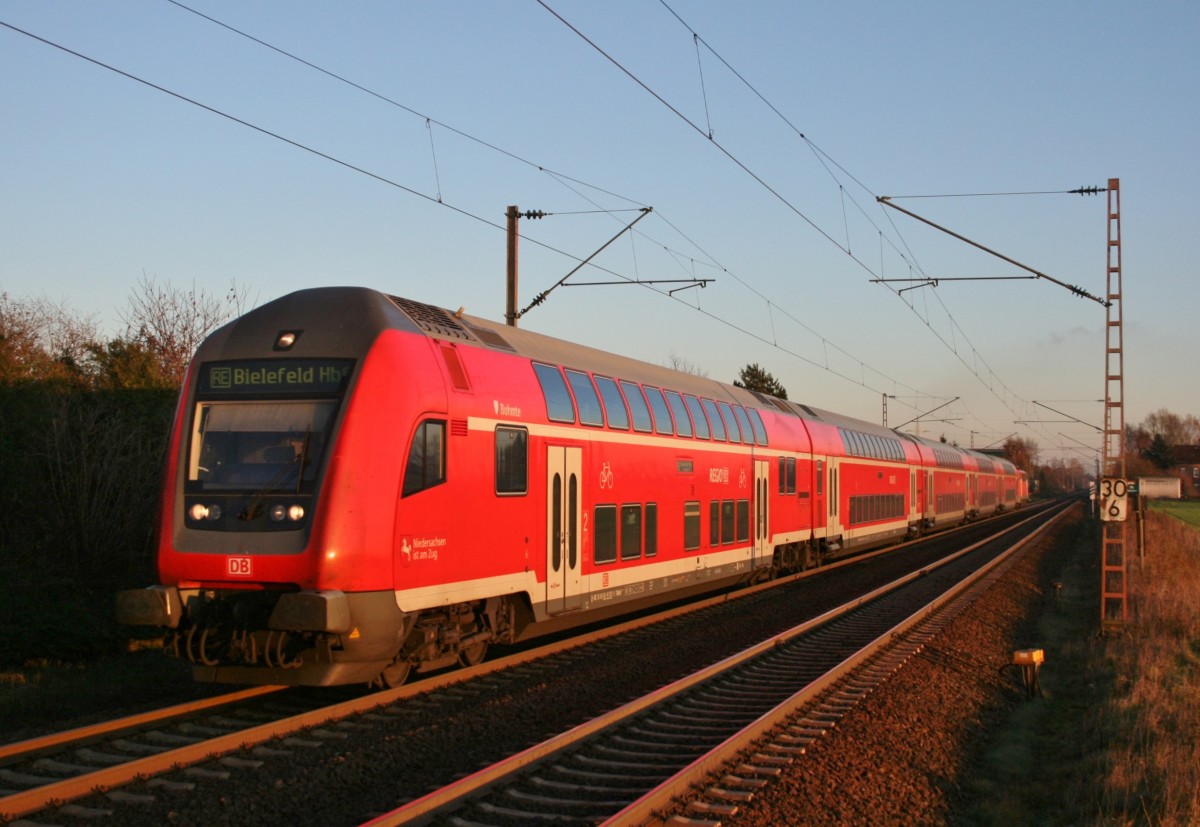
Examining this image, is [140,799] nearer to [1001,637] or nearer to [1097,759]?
[1097,759]

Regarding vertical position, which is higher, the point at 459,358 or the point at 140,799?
the point at 459,358

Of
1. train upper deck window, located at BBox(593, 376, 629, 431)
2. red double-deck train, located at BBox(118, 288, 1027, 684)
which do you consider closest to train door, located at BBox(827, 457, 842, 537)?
red double-deck train, located at BBox(118, 288, 1027, 684)

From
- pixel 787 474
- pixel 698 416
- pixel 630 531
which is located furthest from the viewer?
pixel 787 474

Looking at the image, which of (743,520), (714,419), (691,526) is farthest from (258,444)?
(743,520)

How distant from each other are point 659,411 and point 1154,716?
8090 mm

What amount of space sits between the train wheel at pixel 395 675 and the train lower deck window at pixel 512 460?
2057 mm

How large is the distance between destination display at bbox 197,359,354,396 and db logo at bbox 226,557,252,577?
61.3 inches

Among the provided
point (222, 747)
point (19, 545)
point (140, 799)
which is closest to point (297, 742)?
point (222, 747)

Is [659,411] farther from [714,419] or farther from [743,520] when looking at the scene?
[743,520]

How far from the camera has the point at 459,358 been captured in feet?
37.2

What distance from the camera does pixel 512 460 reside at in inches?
476

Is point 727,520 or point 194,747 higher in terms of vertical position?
point 727,520

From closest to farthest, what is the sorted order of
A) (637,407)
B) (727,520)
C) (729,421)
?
(637,407), (727,520), (729,421)

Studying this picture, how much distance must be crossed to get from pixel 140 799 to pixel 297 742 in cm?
163
